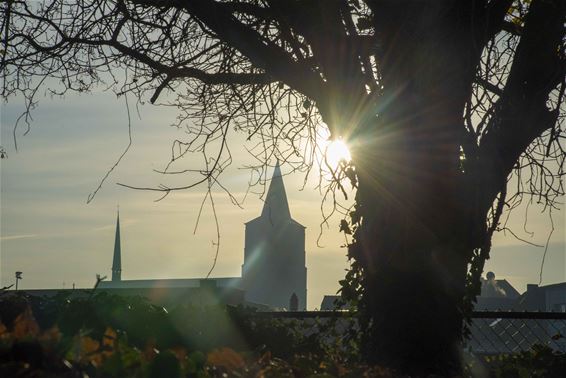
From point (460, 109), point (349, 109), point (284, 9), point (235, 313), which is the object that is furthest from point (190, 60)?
point (235, 313)

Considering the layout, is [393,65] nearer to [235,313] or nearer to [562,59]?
[562,59]

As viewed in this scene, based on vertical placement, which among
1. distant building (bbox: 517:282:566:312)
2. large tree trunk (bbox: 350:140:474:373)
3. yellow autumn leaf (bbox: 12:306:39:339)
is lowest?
yellow autumn leaf (bbox: 12:306:39:339)

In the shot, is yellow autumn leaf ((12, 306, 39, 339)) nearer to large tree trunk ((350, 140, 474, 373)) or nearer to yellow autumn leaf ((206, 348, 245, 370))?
yellow autumn leaf ((206, 348, 245, 370))

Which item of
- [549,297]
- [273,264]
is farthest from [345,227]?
[273,264]

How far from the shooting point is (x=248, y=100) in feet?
21.6

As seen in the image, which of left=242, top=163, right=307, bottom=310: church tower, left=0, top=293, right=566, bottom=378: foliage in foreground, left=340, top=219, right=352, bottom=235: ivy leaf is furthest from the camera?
left=242, top=163, right=307, bottom=310: church tower

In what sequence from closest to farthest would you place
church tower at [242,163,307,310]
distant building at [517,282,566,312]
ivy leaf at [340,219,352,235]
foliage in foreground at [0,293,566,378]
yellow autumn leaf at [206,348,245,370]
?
foliage in foreground at [0,293,566,378] → yellow autumn leaf at [206,348,245,370] → ivy leaf at [340,219,352,235] → distant building at [517,282,566,312] → church tower at [242,163,307,310]

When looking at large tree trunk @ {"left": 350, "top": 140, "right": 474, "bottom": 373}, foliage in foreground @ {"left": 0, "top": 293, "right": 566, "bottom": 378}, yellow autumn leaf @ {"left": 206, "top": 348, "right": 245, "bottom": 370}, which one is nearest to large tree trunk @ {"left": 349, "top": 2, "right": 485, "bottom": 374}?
large tree trunk @ {"left": 350, "top": 140, "right": 474, "bottom": 373}

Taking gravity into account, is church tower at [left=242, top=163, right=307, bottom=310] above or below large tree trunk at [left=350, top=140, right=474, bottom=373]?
above

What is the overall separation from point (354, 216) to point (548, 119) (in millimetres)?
1586

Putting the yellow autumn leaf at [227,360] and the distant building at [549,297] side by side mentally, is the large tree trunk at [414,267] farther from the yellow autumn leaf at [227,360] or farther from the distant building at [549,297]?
the distant building at [549,297]

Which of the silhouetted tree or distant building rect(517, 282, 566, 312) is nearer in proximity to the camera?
the silhouetted tree

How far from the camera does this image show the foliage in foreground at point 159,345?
5.32 feet

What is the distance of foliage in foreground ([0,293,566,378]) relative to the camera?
1622mm
